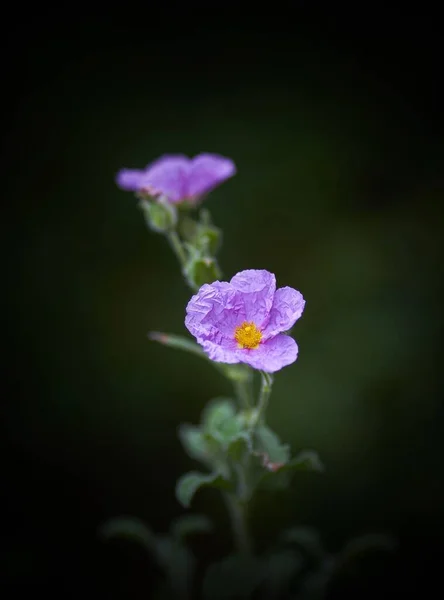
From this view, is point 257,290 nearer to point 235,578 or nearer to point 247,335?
point 247,335

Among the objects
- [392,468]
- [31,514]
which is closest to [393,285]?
[392,468]

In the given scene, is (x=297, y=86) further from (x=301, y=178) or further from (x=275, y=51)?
(x=301, y=178)

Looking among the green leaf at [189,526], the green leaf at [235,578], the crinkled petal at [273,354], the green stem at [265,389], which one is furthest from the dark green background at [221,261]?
the crinkled petal at [273,354]

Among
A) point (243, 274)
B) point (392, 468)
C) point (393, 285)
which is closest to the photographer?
point (243, 274)

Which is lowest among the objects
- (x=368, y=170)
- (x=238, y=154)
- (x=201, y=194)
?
(x=201, y=194)

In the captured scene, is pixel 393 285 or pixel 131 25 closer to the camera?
pixel 393 285

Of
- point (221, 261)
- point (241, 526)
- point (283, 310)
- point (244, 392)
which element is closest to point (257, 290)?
point (283, 310)

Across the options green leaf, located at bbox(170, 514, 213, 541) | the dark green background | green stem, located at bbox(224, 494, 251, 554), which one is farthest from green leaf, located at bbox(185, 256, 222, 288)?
the dark green background
